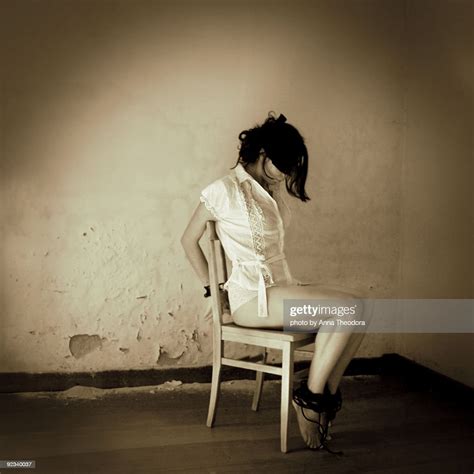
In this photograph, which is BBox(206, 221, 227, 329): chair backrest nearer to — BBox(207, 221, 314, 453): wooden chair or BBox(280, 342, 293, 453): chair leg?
BBox(207, 221, 314, 453): wooden chair

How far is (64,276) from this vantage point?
349 centimetres

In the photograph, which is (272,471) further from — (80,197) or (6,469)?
(80,197)

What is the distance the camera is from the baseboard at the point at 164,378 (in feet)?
11.3

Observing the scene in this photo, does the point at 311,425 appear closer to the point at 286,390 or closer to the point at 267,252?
the point at 286,390

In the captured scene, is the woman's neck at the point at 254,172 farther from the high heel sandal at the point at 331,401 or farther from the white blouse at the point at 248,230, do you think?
the high heel sandal at the point at 331,401

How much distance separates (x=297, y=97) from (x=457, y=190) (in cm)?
103

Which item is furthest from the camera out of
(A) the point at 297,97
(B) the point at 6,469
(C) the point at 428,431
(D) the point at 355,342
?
(A) the point at 297,97

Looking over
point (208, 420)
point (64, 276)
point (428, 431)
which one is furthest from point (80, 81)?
point (428, 431)
